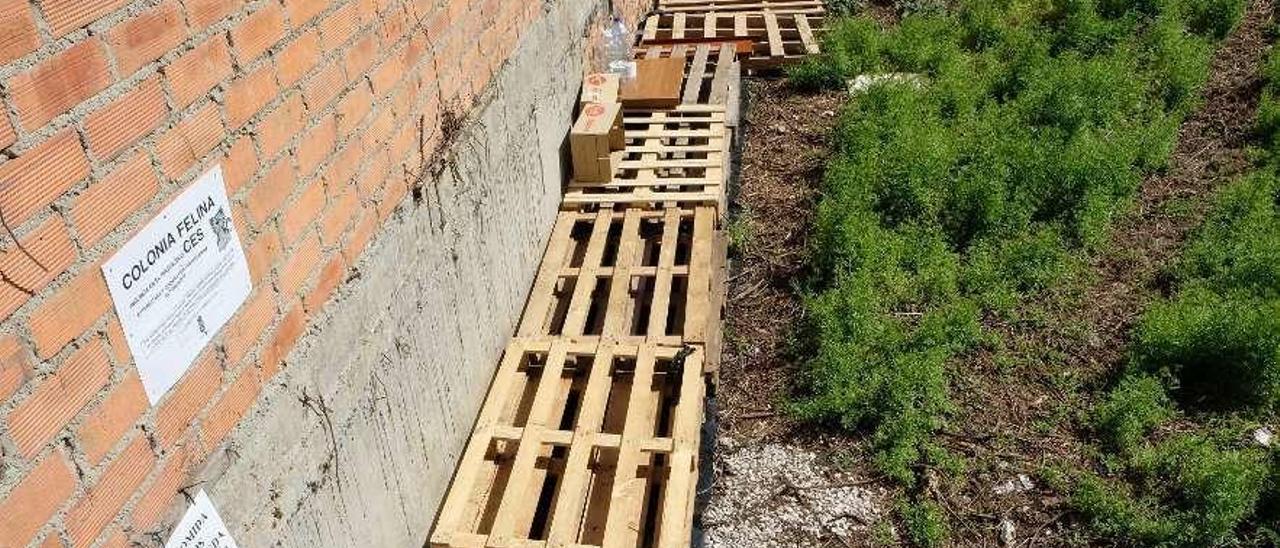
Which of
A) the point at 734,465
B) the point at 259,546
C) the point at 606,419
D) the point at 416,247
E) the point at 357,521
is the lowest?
the point at 734,465

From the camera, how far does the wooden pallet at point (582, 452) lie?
3.02 m

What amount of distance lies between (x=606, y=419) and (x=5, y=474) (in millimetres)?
2434

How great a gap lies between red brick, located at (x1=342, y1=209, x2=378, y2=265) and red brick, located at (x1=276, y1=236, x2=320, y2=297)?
0.55ft

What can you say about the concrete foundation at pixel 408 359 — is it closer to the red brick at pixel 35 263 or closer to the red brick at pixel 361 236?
the red brick at pixel 361 236

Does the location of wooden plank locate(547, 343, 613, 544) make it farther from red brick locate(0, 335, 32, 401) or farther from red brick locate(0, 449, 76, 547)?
red brick locate(0, 335, 32, 401)

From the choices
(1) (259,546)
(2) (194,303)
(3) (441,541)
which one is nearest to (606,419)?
(3) (441,541)

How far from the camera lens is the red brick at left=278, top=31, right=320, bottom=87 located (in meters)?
2.24

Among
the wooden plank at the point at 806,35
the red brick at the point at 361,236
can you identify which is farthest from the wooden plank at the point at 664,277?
the wooden plank at the point at 806,35

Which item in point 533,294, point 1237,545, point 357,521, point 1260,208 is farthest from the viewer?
point 1260,208

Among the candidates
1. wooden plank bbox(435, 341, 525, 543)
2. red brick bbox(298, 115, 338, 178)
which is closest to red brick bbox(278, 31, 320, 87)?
red brick bbox(298, 115, 338, 178)

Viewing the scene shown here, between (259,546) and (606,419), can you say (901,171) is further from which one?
(259,546)

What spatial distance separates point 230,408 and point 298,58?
0.91 metres

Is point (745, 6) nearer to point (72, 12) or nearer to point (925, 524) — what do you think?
point (925, 524)

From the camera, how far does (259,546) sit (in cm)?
215
